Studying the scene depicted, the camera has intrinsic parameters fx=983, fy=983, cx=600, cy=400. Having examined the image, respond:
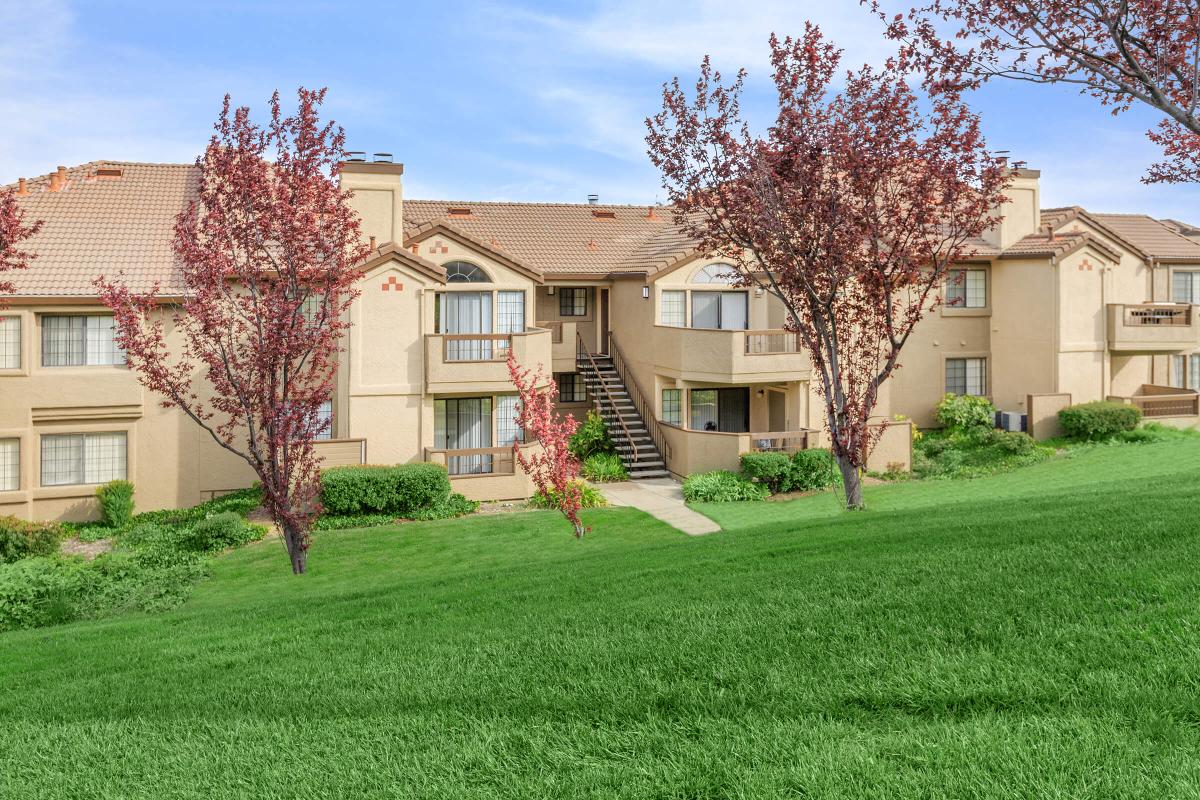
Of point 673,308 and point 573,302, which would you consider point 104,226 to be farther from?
point 673,308

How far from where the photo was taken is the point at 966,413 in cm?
3102

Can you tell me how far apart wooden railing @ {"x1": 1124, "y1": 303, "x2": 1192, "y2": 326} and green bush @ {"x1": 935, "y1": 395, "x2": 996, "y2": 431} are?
230 inches

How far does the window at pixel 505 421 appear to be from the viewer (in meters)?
27.2

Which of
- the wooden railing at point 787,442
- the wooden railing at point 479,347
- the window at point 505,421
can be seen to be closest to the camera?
the wooden railing at point 479,347

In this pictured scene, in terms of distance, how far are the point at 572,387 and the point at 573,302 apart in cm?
291

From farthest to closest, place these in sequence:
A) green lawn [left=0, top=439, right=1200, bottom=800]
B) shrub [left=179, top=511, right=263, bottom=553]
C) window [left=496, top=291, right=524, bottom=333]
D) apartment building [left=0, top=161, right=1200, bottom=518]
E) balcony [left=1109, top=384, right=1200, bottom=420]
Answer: balcony [left=1109, top=384, right=1200, bottom=420], window [left=496, top=291, right=524, bottom=333], apartment building [left=0, top=161, right=1200, bottom=518], shrub [left=179, top=511, right=263, bottom=553], green lawn [left=0, top=439, right=1200, bottom=800]

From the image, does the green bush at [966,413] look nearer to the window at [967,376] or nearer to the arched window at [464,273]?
the window at [967,376]

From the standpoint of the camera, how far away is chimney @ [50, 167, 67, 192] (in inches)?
1075

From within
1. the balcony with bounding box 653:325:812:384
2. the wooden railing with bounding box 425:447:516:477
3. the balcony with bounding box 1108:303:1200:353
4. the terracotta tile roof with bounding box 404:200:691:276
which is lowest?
the wooden railing with bounding box 425:447:516:477

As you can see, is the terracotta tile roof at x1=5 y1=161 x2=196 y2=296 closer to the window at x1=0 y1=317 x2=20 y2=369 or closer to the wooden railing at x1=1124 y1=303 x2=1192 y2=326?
the window at x1=0 y1=317 x2=20 y2=369

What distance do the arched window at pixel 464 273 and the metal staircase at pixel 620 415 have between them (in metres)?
5.18

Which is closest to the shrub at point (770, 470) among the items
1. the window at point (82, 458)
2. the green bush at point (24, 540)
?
the window at point (82, 458)

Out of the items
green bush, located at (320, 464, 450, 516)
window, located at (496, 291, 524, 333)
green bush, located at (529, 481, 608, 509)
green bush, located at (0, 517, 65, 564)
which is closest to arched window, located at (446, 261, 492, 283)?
window, located at (496, 291, 524, 333)

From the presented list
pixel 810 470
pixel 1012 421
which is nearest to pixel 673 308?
pixel 810 470
